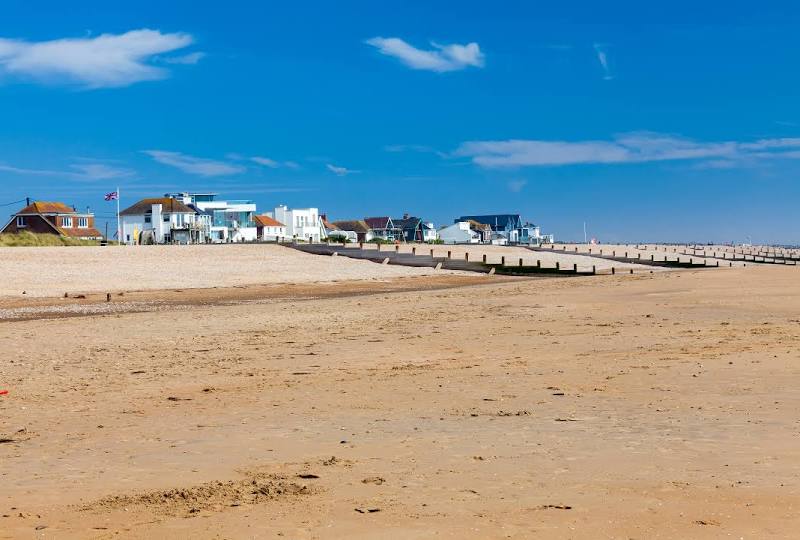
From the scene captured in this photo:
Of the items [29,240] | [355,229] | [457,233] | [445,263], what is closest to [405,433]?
[445,263]

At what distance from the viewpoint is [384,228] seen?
7121 inches

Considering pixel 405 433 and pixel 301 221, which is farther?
pixel 301 221

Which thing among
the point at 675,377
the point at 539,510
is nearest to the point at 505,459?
the point at 539,510

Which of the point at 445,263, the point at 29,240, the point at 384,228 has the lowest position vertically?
the point at 445,263

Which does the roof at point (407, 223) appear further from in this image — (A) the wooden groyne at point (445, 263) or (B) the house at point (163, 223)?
(A) the wooden groyne at point (445, 263)

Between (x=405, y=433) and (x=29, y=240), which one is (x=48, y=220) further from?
(x=405, y=433)

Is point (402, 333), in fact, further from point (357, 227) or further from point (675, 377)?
point (357, 227)

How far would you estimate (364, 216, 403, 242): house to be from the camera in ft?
593

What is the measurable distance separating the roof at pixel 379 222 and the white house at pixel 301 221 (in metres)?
23.1

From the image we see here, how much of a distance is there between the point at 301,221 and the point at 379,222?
97.5 feet

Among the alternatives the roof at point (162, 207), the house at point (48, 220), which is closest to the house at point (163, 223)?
the roof at point (162, 207)

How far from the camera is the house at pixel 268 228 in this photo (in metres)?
146

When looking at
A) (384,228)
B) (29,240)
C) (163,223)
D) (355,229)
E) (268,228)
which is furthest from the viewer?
(384,228)

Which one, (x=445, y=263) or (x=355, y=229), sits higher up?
(x=355, y=229)
